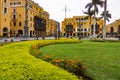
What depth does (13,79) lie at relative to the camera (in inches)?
203

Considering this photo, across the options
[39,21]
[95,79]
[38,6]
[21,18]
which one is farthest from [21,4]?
[95,79]

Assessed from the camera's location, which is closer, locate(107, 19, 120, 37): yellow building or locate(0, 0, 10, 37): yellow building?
locate(0, 0, 10, 37): yellow building

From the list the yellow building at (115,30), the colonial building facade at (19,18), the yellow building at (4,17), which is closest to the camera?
the yellow building at (4,17)

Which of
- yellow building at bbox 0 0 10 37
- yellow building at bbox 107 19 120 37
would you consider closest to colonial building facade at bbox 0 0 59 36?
yellow building at bbox 0 0 10 37

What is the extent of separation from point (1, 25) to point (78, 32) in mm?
71721

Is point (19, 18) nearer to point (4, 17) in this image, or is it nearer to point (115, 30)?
point (4, 17)

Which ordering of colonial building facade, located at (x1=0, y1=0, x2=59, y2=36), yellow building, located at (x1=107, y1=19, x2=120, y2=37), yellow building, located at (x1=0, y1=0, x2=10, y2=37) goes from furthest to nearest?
yellow building, located at (x1=107, y1=19, x2=120, y2=37)
colonial building facade, located at (x1=0, y1=0, x2=59, y2=36)
yellow building, located at (x1=0, y1=0, x2=10, y2=37)

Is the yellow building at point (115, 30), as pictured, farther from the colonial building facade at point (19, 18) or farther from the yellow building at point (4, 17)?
the yellow building at point (4, 17)

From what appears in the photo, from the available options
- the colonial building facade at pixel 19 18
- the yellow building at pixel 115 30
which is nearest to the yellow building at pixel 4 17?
the colonial building facade at pixel 19 18

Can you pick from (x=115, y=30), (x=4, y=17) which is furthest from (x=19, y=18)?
(x=115, y=30)

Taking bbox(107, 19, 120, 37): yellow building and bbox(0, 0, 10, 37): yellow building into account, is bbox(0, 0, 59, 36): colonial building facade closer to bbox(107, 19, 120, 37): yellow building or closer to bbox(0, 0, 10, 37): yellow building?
bbox(0, 0, 10, 37): yellow building

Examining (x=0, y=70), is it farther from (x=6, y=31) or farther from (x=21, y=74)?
(x=6, y=31)

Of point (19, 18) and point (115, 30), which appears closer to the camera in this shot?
point (19, 18)

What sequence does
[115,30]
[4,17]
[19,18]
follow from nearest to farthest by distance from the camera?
[4,17] < [19,18] < [115,30]
